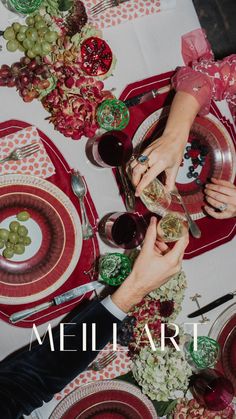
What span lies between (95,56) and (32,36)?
25 centimetres

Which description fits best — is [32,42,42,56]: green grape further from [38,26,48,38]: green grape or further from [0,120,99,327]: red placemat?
[0,120,99,327]: red placemat

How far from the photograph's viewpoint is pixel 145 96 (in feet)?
6.73

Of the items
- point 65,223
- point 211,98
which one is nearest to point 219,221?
point 211,98

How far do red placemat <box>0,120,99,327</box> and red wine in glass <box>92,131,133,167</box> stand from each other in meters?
0.16

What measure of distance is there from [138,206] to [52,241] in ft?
1.25

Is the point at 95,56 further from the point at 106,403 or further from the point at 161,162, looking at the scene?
the point at 106,403

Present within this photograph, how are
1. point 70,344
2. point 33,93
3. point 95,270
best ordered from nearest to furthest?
point 70,344, point 33,93, point 95,270

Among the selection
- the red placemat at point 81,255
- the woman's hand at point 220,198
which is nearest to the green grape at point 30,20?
the red placemat at point 81,255

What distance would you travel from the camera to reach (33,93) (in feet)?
6.26

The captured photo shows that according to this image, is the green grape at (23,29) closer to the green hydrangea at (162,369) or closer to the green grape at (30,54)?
the green grape at (30,54)

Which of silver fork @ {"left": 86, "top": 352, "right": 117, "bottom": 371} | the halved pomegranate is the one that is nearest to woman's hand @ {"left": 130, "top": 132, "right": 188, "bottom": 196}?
the halved pomegranate

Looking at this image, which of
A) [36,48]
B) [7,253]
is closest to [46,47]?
[36,48]

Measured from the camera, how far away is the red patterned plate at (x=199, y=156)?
2.07 meters

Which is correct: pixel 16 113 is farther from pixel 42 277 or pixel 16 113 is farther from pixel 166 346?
pixel 166 346
